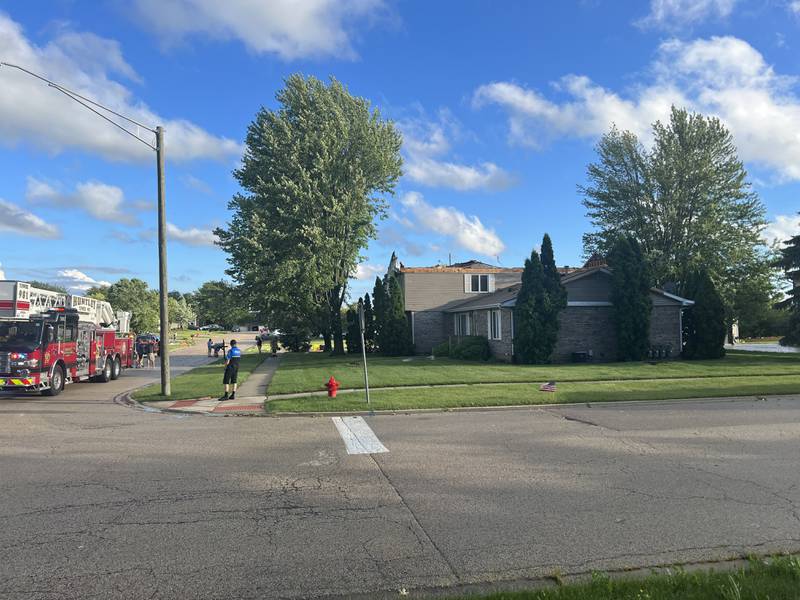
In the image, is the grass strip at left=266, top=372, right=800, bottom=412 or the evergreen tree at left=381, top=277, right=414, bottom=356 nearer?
the grass strip at left=266, top=372, right=800, bottom=412

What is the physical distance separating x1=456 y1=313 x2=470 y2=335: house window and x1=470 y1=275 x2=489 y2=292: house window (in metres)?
3.53

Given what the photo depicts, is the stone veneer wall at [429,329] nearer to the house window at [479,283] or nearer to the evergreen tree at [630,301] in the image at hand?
the house window at [479,283]

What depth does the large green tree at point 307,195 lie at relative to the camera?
32625 mm

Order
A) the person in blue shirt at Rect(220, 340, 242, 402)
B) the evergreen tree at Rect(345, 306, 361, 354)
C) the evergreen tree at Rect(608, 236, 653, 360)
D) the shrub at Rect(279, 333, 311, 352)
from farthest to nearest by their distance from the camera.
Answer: the shrub at Rect(279, 333, 311, 352) < the evergreen tree at Rect(345, 306, 361, 354) < the evergreen tree at Rect(608, 236, 653, 360) < the person in blue shirt at Rect(220, 340, 242, 402)

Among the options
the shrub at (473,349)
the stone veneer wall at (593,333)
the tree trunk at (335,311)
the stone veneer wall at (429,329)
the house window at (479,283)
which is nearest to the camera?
the stone veneer wall at (593,333)

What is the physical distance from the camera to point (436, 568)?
452cm

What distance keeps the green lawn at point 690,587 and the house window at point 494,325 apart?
81.5ft

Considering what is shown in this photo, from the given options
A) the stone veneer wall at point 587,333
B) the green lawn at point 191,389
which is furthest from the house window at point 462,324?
the green lawn at point 191,389

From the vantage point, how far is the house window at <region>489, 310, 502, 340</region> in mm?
29234

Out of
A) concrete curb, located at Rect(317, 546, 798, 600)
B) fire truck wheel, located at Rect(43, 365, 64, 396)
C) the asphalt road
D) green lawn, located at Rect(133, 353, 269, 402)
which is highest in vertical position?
fire truck wheel, located at Rect(43, 365, 64, 396)

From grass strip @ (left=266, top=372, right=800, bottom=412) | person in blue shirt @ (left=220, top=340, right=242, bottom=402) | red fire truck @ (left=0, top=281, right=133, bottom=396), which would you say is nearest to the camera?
grass strip @ (left=266, top=372, right=800, bottom=412)

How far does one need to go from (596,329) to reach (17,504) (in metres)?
25.7

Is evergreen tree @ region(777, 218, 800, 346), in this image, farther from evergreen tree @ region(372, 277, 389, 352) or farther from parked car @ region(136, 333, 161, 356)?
parked car @ region(136, 333, 161, 356)

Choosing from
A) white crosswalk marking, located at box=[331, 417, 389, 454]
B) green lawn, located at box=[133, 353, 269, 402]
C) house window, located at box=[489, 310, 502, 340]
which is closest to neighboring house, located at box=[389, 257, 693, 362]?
house window, located at box=[489, 310, 502, 340]
